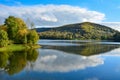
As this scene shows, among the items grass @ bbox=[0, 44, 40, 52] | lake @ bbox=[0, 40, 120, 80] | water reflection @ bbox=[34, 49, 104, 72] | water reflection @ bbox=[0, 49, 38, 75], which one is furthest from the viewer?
grass @ bbox=[0, 44, 40, 52]

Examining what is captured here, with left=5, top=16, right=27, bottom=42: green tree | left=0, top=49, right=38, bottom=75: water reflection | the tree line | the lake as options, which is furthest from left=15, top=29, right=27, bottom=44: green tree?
left=0, top=49, right=38, bottom=75: water reflection

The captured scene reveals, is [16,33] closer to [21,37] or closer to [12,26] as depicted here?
[21,37]

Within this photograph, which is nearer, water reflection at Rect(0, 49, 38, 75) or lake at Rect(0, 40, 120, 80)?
lake at Rect(0, 40, 120, 80)

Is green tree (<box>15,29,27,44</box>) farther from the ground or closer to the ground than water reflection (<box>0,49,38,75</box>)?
farther from the ground

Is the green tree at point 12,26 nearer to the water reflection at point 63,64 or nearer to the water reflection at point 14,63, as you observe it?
the water reflection at point 14,63

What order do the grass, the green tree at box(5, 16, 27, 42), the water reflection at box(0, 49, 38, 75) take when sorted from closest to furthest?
the water reflection at box(0, 49, 38, 75) → the grass → the green tree at box(5, 16, 27, 42)

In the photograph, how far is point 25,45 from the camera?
8588 cm

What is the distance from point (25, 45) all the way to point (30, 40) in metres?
3.64

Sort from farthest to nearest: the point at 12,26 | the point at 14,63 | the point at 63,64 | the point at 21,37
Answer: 1. the point at 12,26
2. the point at 21,37
3. the point at 63,64
4. the point at 14,63

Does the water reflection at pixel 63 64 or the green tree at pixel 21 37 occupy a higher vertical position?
the green tree at pixel 21 37

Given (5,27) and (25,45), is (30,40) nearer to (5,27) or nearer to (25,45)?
(25,45)

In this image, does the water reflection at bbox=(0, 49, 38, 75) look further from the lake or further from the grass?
the grass

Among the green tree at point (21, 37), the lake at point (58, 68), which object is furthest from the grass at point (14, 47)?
the lake at point (58, 68)

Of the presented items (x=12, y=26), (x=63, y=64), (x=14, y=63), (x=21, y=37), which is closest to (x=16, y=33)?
(x=21, y=37)
